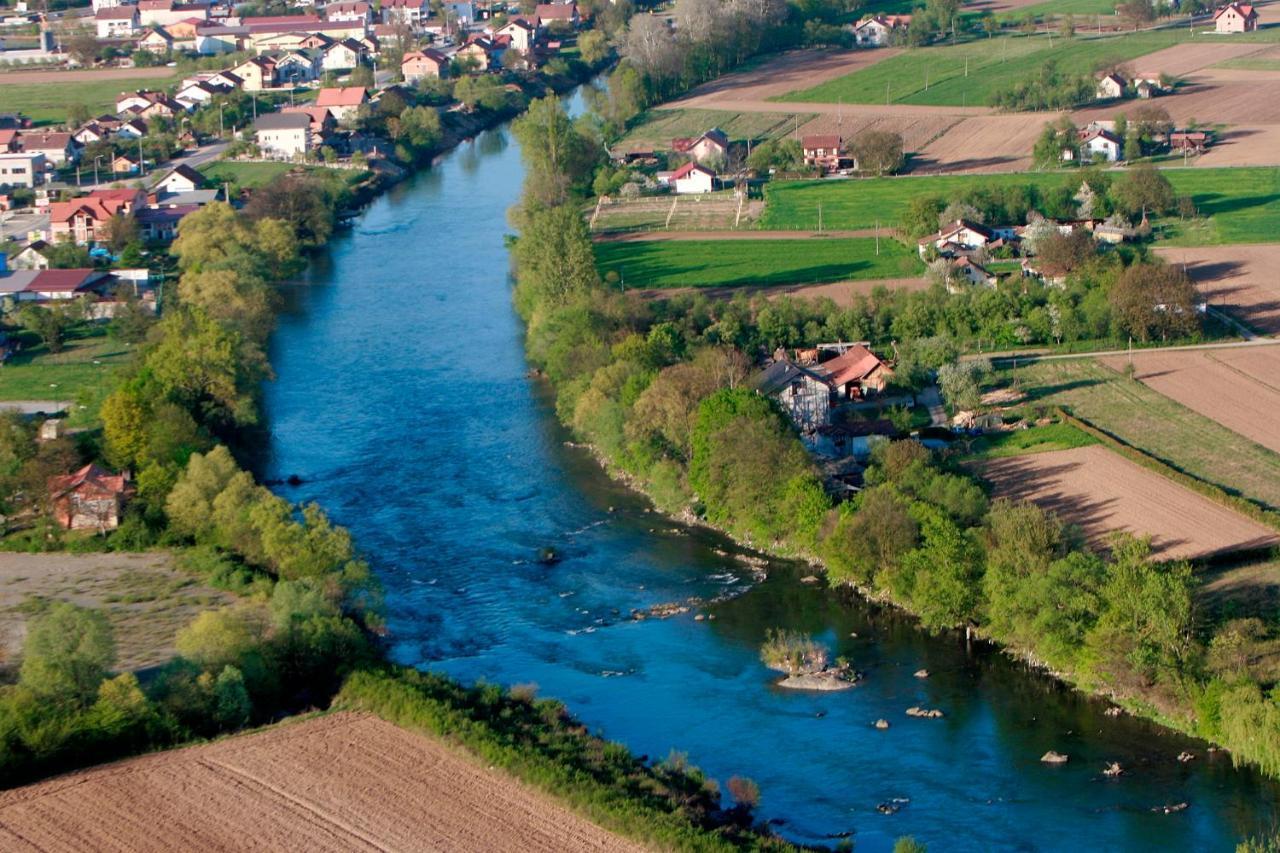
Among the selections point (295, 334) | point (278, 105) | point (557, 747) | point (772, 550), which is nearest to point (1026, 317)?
point (772, 550)

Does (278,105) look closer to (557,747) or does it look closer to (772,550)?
(772,550)

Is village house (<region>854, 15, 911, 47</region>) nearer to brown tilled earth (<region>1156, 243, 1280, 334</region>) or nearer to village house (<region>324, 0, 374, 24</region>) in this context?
village house (<region>324, 0, 374, 24</region>)

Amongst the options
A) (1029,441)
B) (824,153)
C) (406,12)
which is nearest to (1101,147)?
(824,153)

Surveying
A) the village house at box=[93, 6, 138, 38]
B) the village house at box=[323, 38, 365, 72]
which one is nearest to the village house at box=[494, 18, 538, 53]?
the village house at box=[323, 38, 365, 72]

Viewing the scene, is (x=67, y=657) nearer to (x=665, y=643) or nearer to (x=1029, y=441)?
(x=665, y=643)

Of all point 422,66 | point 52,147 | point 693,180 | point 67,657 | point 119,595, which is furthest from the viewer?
point 422,66
